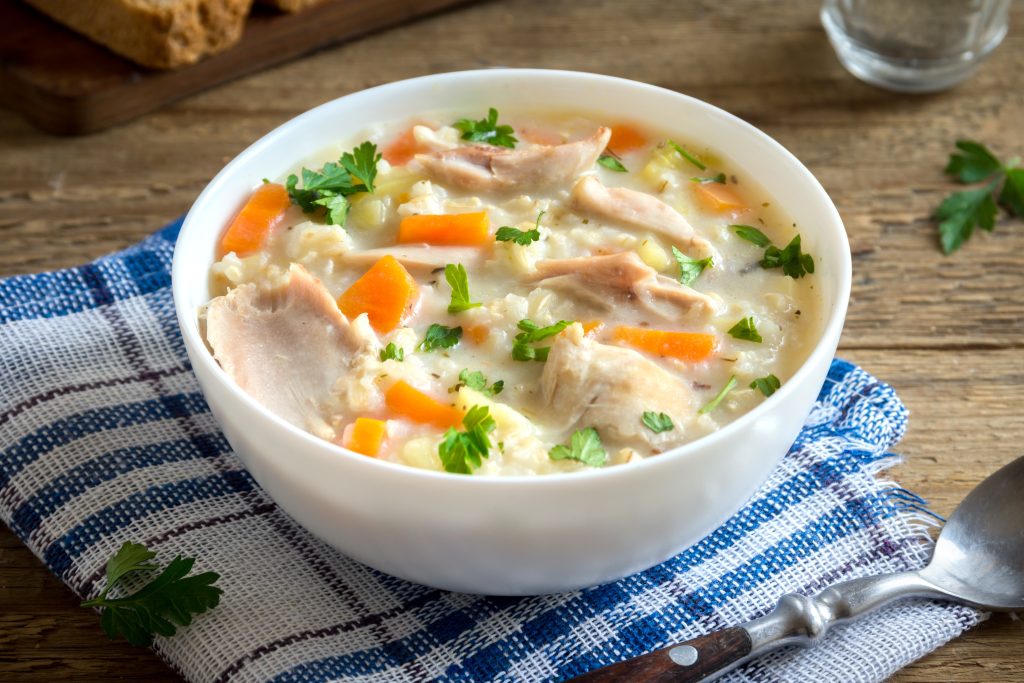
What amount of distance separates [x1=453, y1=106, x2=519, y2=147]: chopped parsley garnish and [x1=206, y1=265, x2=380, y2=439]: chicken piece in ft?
2.59

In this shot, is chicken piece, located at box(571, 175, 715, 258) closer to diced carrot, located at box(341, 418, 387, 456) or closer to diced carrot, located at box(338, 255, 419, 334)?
diced carrot, located at box(338, 255, 419, 334)

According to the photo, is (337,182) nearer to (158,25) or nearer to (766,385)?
(766,385)

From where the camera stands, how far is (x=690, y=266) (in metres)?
2.93

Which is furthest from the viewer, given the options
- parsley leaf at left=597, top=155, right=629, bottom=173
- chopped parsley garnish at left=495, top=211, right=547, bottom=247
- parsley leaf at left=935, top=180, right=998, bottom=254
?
parsley leaf at left=935, top=180, right=998, bottom=254

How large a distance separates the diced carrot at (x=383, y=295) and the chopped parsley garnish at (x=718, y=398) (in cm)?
73

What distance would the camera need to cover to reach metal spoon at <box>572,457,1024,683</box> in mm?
2449

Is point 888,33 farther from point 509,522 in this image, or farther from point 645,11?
point 509,522

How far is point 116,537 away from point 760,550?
1.53 meters

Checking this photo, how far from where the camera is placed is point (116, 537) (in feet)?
9.30

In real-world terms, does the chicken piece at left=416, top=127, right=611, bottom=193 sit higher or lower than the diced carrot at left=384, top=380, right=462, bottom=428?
higher

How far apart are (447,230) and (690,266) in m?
0.61

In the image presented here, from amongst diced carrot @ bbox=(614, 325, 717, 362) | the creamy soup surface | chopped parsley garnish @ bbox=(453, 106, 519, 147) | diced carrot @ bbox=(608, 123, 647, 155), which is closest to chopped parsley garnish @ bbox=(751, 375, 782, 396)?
the creamy soup surface

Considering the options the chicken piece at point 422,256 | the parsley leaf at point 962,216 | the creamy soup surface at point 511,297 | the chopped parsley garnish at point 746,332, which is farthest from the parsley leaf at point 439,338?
the parsley leaf at point 962,216

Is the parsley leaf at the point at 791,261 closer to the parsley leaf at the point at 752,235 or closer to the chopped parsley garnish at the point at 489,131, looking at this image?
the parsley leaf at the point at 752,235
